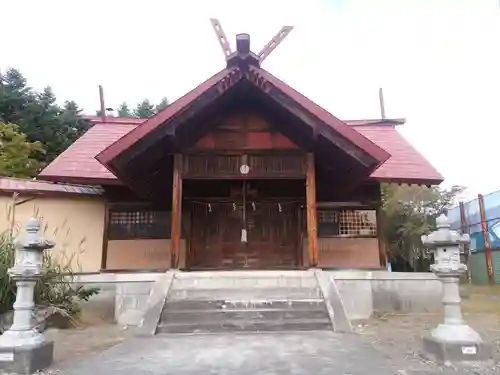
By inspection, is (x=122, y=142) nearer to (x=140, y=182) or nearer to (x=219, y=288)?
(x=140, y=182)

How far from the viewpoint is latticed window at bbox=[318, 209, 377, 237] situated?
33.9 feet

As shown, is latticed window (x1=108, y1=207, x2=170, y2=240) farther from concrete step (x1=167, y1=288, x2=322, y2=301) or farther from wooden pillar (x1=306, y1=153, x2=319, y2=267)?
wooden pillar (x1=306, y1=153, x2=319, y2=267)

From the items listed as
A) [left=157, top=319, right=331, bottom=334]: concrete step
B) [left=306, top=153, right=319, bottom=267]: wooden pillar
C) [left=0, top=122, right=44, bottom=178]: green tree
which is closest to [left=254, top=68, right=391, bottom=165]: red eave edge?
[left=306, top=153, right=319, bottom=267]: wooden pillar

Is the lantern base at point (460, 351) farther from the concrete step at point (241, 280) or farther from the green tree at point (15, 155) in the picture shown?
the green tree at point (15, 155)

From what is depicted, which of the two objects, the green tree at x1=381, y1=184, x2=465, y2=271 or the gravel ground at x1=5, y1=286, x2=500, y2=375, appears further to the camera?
the green tree at x1=381, y1=184, x2=465, y2=271

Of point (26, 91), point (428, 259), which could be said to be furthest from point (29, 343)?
point (26, 91)

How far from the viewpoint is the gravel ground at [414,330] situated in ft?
14.1

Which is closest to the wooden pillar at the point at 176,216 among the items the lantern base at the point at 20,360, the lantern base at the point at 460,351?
the lantern base at the point at 20,360

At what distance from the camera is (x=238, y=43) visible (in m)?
7.28

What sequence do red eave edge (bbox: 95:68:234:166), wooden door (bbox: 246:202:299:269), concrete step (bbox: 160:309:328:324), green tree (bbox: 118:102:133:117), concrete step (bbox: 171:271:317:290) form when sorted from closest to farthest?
concrete step (bbox: 160:309:328:324) → concrete step (bbox: 171:271:317:290) → red eave edge (bbox: 95:68:234:166) → wooden door (bbox: 246:202:299:269) → green tree (bbox: 118:102:133:117)

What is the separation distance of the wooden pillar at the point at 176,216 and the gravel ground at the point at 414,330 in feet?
10.7

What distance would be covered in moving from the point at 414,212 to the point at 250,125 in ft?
42.7

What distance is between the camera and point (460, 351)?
4.09 metres

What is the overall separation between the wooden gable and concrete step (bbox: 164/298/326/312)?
125 inches
